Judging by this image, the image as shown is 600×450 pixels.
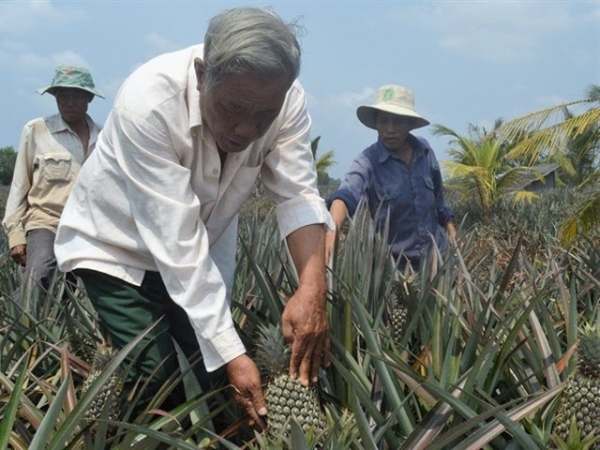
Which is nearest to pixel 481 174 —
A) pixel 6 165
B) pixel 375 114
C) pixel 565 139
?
pixel 565 139

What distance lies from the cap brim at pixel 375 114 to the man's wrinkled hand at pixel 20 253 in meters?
1.98

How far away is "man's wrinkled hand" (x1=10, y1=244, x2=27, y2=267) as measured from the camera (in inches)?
170

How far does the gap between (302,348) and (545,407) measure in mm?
629

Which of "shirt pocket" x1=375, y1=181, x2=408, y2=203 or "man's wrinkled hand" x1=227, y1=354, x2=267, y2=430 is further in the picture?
"shirt pocket" x1=375, y1=181, x2=408, y2=203

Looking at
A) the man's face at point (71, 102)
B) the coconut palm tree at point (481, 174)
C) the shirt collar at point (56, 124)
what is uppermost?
the man's face at point (71, 102)

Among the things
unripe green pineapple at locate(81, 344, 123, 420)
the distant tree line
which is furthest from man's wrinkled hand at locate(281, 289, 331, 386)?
the distant tree line

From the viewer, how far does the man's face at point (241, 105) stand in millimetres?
1769

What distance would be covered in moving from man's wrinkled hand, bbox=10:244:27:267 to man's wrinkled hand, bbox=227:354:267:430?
9.13 feet

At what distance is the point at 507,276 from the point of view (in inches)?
90.9

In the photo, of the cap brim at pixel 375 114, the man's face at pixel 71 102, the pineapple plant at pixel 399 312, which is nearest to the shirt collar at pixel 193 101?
the pineapple plant at pixel 399 312

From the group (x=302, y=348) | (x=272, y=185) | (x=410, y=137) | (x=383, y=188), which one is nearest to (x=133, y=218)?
(x=272, y=185)

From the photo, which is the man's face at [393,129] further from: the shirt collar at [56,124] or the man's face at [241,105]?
the man's face at [241,105]

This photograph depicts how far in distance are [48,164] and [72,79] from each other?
484 mm

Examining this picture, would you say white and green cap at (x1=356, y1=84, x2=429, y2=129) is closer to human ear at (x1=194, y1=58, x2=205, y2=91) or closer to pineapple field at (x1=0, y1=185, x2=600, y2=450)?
pineapple field at (x1=0, y1=185, x2=600, y2=450)
